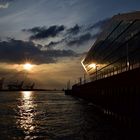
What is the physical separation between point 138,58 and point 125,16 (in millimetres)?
7304

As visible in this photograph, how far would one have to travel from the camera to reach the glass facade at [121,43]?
4269 centimetres

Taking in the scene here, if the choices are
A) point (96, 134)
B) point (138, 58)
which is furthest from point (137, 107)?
point (138, 58)

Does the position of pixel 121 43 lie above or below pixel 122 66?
above

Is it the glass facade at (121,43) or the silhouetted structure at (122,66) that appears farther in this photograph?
the glass facade at (121,43)

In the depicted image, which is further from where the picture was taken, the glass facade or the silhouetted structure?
the glass facade

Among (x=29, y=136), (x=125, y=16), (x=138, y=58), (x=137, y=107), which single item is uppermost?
(x=125, y=16)

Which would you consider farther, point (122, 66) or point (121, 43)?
point (121, 43)

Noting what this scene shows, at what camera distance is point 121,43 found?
168 feet

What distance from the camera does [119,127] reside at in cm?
3316

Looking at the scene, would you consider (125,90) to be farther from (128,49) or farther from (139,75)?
(128,49)

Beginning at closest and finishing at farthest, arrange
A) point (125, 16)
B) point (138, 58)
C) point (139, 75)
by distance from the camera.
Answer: point (139, 75) → point (138, 58) → point (125, 16)

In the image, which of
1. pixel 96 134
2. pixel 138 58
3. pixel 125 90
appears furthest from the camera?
pixel 138 58

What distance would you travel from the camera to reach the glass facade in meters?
42.7

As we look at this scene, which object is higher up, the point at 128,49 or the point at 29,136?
the point at 128,49
